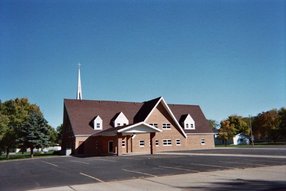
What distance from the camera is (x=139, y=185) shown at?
11.8 metres

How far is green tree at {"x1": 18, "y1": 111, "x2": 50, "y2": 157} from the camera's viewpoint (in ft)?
148

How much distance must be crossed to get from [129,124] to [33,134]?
14.6 meters

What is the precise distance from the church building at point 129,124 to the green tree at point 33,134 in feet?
12.5

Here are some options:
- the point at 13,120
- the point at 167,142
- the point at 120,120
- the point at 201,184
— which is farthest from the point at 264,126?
the point at 201,184

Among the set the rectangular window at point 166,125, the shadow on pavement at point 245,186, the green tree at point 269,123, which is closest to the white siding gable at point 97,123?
the rectangular window at point 166,125

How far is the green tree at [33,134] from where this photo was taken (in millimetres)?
45031

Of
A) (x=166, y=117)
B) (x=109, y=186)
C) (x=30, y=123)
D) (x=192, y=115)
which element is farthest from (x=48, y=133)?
(x=109, y=186)

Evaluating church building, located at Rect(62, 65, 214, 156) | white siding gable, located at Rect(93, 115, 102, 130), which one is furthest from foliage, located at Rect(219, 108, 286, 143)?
white siding gable, located at Rect(93, 115, 102, 130)

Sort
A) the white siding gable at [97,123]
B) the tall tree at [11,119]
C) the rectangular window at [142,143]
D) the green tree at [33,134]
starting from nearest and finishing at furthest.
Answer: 1. the green tree at [33,134]
2. the tall tree at [11,119]
3. the white siding gable at [97,123]
4. the rectangular window at [142,143]

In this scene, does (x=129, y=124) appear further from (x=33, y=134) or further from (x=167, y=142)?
(x=33, y=134)

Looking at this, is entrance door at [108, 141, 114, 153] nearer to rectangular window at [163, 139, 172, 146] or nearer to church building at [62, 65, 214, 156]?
church building at [62, 65, 214, 156]

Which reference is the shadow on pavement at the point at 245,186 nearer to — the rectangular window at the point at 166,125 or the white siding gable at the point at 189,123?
the rectangular window at the point at 166,125

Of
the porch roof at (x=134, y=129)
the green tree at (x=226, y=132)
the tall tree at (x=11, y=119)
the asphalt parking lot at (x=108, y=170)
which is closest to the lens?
the asphalt parking lot at (x=108, y=170)

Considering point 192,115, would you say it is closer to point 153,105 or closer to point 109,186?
point 153,105
